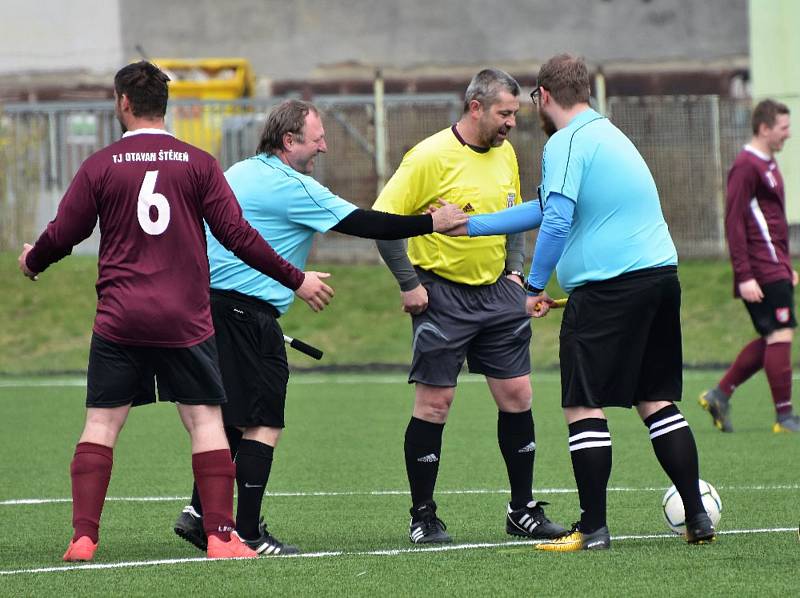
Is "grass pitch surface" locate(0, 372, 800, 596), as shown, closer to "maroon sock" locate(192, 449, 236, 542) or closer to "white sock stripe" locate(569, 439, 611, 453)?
"maroon sock" locate(192, 449, 236, 542)

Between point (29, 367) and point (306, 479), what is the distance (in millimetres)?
9063

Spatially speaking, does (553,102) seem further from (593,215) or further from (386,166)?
(386,166)

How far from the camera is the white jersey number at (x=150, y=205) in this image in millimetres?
6180

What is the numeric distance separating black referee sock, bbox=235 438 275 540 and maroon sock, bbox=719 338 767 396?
17.5 feet

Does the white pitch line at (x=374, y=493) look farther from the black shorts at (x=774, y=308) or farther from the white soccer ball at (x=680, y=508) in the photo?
the black shorts at (x=774, y=308)

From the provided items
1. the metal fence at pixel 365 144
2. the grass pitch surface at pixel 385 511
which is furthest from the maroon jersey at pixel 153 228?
the metal fence at pixel 365 144

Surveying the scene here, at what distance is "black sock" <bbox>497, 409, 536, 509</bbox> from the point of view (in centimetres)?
734

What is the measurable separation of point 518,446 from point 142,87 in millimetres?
2500

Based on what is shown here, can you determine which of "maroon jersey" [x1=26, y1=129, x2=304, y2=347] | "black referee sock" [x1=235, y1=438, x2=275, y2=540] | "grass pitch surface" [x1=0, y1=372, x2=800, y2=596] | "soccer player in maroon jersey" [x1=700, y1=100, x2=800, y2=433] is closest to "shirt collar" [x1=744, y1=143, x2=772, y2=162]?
"soccer player in maroon jersey" [x1=700, y1=100, x2=800, y2=433]

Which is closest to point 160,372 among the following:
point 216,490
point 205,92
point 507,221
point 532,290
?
point 216,490

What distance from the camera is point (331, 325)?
60.3 ft

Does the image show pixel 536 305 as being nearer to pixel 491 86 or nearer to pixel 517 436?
pixel 517 436

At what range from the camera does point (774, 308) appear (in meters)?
11.2

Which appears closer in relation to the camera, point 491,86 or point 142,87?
point 142,87
